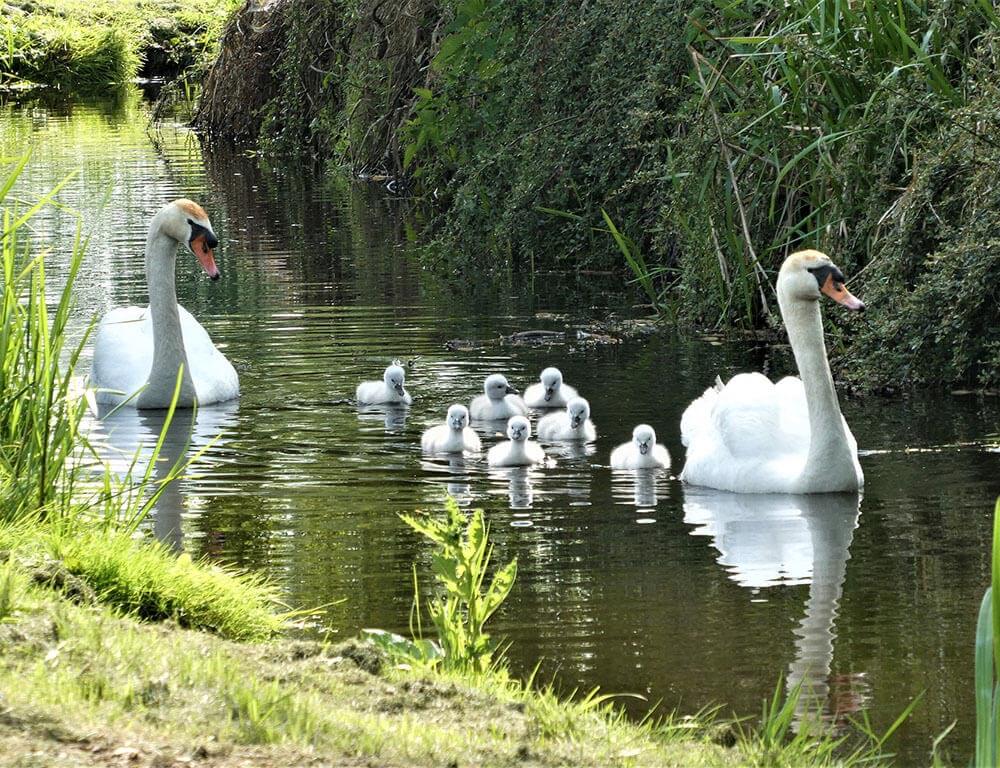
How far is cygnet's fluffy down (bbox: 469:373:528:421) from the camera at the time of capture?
33.8 feet

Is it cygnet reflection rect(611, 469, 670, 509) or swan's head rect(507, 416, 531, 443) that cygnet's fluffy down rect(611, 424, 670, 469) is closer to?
cygnet reflection rect(611, 469, 670, 509)

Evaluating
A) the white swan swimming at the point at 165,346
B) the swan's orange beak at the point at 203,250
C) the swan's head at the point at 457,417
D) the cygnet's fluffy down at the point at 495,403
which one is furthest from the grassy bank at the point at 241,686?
the swan's orange beak at the point at 203,250

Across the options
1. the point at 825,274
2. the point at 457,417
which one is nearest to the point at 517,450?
the point at 457,417

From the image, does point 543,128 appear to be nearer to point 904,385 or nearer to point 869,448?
point 904,385

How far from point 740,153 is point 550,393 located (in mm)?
2511

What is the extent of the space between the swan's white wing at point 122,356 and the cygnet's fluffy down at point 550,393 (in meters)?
2.37

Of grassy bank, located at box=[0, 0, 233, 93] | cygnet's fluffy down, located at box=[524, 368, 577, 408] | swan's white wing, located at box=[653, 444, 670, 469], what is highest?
grassy bank, located at box=[0, 0, 233, 93]

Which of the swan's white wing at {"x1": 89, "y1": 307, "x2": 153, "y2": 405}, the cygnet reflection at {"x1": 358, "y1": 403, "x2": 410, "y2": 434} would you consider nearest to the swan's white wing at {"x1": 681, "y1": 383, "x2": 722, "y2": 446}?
the cygnet reflection at {"x1": 358, "y1": 403, "x2": 410, "y2": 434}

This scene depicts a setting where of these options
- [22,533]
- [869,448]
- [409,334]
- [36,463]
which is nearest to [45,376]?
[36,463]

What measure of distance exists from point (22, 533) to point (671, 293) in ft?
28.7

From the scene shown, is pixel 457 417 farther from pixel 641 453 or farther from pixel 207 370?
pixel 207 370

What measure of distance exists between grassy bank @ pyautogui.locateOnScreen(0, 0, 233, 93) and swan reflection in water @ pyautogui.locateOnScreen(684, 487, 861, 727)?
34.1m

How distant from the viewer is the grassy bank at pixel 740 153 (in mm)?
10234

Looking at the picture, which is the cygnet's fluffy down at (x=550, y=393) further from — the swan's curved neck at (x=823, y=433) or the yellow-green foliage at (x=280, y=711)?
the yellow-green foliage at (x=280, y=711)
